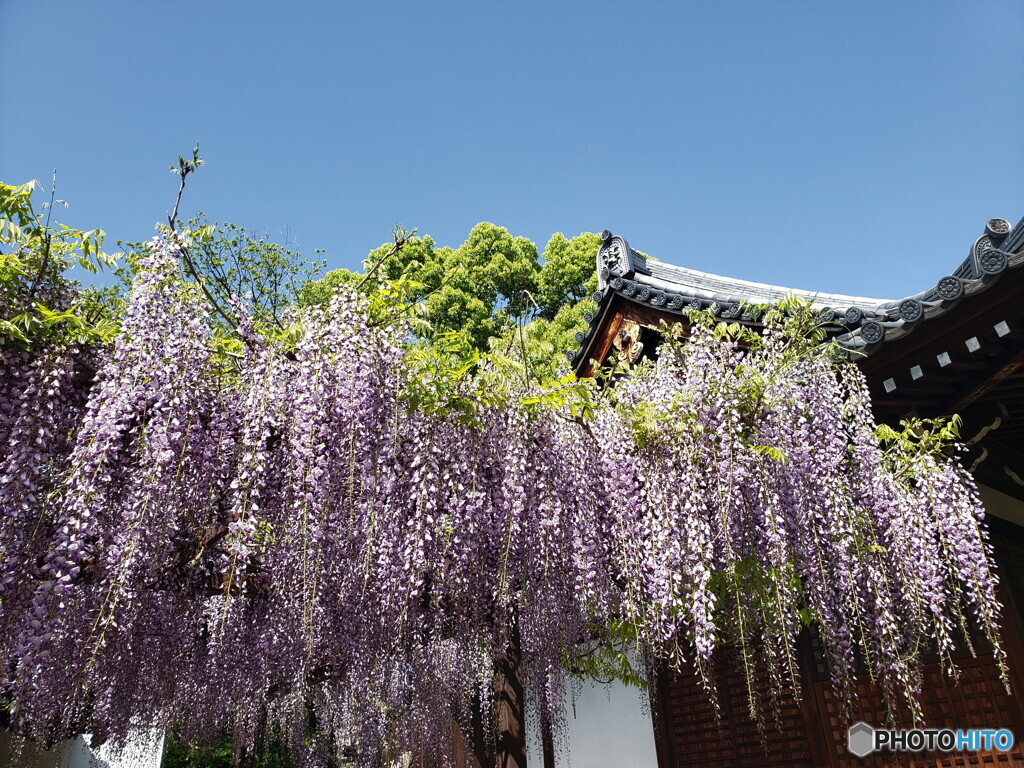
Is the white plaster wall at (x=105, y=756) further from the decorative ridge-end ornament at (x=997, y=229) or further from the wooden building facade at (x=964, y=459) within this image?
the decorative ridge-end ornament at (x=997, y=229)

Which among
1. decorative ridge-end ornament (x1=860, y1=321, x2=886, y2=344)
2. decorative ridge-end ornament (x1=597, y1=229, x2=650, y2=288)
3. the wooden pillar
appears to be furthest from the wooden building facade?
the wooden pillar

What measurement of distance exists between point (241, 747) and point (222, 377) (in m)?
7.96

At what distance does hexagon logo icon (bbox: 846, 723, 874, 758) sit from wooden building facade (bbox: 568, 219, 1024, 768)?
0.05 meters

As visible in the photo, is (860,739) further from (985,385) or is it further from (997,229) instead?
(997,229)

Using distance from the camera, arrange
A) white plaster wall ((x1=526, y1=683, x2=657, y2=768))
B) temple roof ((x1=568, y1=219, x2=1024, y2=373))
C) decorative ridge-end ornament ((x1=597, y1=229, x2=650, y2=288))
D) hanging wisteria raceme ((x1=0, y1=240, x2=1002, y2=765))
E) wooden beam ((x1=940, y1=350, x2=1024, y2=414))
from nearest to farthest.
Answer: hanging wisteria raceme ((x1=0, y1=240, x2=1002, y2=765)) < temple roof ((x1=568, y1=219, x2=1024, y2=373)) < wooden beam ((x1=940, y1=350, x2=1024, y2=414)) < white plaster wall ((x1=526, y1=683, x2=657, y2=768)) < decorative ridge-end ornament ((x1=597, y1=229, x2=650, y2=288))

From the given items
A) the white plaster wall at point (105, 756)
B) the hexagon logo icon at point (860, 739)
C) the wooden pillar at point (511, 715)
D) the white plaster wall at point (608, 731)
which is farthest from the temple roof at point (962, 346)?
the white plaster wall at point (105, 756)

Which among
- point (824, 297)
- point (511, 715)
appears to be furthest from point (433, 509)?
point (824, 297)

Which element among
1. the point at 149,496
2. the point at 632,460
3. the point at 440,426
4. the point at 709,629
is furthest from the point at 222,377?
the point at 709,629

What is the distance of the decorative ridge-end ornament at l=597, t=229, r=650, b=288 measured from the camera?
8258 millimetres

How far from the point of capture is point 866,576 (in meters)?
4.77

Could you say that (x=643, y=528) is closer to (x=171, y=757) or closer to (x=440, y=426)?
(x=440, y=426)

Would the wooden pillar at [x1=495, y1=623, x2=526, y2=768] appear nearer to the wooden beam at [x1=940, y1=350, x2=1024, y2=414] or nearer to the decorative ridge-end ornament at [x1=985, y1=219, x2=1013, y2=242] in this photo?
the wooden beam at [x1=940, y1=350, x2=1024, y2=414]

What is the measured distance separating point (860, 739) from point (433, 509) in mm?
4090

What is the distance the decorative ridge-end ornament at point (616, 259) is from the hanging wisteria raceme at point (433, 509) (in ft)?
10.1
